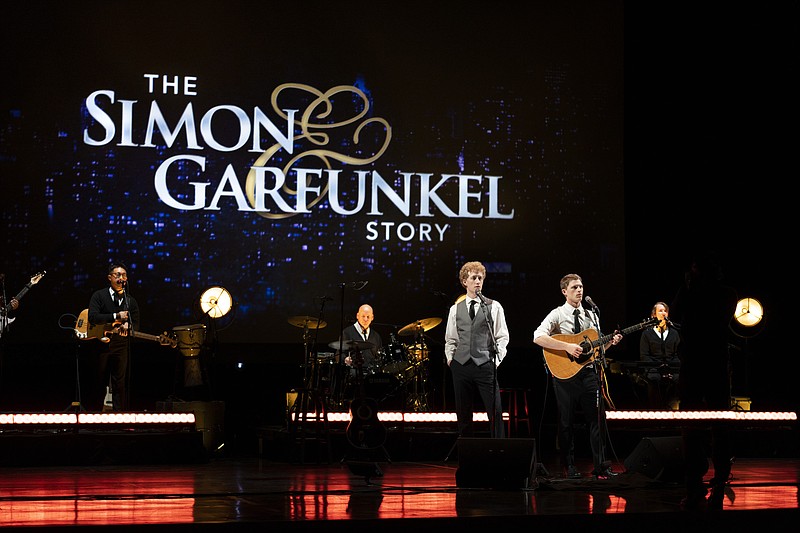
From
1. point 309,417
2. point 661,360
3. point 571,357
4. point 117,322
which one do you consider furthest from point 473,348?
point 661,360

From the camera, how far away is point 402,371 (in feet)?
34.6

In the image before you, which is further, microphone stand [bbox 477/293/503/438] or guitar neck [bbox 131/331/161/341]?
guitar neck [bbox 131/331/161/341]

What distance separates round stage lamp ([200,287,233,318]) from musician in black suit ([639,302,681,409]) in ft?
13.9

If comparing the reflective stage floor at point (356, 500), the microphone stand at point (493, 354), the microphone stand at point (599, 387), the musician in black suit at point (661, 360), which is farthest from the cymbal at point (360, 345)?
the musician in black suit at point (661, 360)

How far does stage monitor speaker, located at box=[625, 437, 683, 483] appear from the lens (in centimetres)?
749

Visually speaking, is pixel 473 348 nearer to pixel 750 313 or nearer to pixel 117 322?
pixel 117 322

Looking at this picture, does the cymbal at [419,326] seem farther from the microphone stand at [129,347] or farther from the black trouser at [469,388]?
the microphone stand at [129,347]

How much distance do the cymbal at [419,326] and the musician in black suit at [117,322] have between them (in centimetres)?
245

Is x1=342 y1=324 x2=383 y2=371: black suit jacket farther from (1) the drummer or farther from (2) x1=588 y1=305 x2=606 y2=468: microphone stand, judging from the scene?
(2) x1=588 y1=305 x2=606 y2=468: microphone stand

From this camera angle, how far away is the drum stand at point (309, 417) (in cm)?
934

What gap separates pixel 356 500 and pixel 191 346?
3802 mm

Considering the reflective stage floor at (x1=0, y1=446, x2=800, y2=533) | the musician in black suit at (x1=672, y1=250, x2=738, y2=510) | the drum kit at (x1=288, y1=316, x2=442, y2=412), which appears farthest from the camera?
the drum kit at (x1=288, y1=316, x2=442, y2=412)

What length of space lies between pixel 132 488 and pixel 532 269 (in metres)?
5.65

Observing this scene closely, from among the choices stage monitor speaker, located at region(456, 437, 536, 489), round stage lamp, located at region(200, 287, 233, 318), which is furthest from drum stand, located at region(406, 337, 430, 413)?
stage monitor speaker, located at region(456, 437, 536, 489)
